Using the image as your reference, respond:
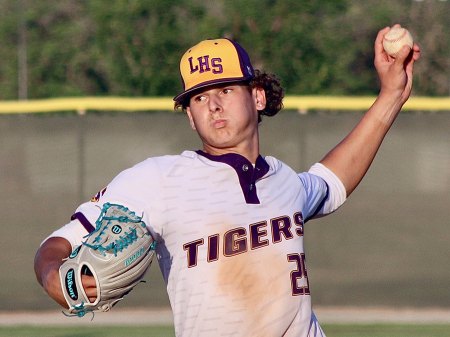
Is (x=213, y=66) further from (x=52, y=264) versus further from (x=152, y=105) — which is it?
(x=152, y=105)

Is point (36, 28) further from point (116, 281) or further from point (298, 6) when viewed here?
point (116, 281)

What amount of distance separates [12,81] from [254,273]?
15.3 m

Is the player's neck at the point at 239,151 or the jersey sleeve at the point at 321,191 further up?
the player's neck at the point at 239,151

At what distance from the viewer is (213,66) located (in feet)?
11.5

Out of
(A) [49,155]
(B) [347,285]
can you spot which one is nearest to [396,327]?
(B) [347,285]

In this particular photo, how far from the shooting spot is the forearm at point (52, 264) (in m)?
3.01

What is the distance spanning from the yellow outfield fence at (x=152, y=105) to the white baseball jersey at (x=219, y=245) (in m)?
6.42

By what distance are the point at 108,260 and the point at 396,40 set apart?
1460mm

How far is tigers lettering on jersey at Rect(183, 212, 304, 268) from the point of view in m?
3.35

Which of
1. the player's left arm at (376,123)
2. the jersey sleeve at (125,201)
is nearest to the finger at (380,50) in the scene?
the player's left arm at (376,123)

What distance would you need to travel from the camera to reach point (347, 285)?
968 cm

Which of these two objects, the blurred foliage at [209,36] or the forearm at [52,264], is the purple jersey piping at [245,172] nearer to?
the forearm at [52,264]

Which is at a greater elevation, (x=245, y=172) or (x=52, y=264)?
(x=245, y=172)

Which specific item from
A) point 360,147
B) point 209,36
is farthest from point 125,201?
point 209,36
